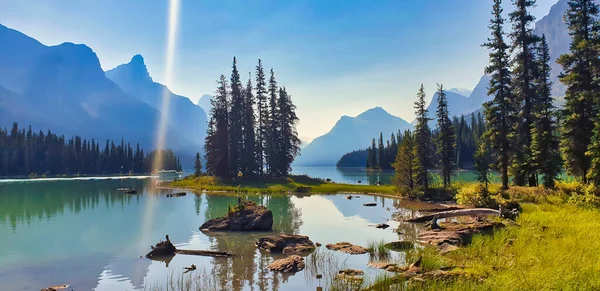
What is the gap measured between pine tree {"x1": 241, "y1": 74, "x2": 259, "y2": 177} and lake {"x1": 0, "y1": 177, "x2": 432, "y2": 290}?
30984mm

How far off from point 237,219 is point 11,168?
165257mm

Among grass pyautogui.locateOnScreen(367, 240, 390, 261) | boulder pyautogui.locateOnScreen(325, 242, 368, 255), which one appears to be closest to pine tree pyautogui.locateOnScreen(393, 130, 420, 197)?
boulder pyautogui.locateOnScreen(325, 242, 368, 255)

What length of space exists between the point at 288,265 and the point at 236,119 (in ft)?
197

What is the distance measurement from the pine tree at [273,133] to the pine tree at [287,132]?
3.57 ft

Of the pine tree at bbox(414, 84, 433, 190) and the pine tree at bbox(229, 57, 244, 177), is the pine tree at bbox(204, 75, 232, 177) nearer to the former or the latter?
the pine tree at bbox(229, 57, 244, 177)

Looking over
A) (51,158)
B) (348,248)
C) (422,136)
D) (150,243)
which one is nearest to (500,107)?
(422,136)

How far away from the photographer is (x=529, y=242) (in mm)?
14203

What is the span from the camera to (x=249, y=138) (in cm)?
7300

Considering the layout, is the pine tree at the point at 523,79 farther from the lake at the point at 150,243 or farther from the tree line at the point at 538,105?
the lake at the point at 150,243

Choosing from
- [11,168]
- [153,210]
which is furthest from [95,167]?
[153,210]

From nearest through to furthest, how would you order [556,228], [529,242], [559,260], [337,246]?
[559,260] → [529,242] → [556,228] → [337,246]

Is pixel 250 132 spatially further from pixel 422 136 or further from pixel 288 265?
pixel 288 265

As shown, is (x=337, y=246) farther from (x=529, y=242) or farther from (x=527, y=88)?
(x=527, y=88)

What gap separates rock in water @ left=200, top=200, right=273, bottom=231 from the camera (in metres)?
25.3
